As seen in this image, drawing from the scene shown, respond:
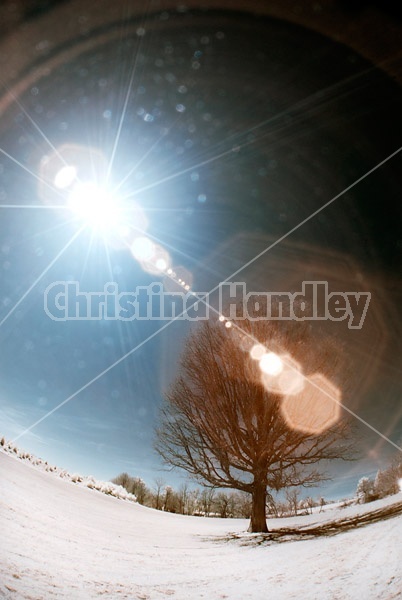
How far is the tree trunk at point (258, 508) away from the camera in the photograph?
5.89 meters

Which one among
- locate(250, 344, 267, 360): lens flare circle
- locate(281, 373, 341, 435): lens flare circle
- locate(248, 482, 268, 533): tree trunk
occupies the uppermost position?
locate(250, 344, 267, 360): lens flare circle

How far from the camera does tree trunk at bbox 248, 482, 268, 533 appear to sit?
19.3 ft

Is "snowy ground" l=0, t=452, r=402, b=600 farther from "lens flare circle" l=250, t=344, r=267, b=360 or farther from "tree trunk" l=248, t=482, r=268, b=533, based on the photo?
"lens flare circle" l=250, t=344, r=267, b=360

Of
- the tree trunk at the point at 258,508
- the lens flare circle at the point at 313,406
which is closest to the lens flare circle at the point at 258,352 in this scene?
the lens flare circle at the point at 313,406

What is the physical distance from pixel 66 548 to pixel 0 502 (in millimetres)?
1592

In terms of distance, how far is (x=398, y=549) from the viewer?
223cm

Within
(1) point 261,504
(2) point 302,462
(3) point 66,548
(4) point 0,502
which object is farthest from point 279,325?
(4) point 0,502

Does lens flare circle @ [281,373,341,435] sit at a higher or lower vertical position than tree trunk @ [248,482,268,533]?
higher

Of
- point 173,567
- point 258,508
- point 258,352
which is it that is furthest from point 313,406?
point 173,567

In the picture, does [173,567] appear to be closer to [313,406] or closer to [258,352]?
[258,352]

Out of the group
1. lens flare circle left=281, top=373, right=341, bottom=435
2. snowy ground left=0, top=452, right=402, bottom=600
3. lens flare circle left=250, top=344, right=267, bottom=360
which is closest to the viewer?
snowy ground left=0, top=452, right=402, bottom=600

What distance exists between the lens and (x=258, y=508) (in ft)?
19.8

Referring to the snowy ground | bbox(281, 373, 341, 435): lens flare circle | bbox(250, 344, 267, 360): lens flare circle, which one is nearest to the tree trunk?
bbox(281, 373, 341, 435): lens flare circle

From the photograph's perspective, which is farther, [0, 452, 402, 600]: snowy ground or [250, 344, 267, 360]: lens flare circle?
[250, 344, 267, 360]: lens flare circle
